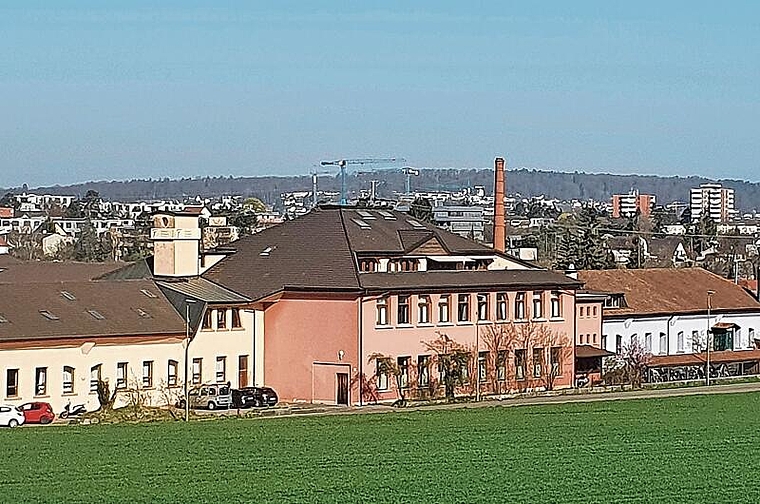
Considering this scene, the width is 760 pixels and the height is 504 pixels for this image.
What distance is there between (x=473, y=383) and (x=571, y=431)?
25.8m

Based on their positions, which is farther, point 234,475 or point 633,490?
point 234,475

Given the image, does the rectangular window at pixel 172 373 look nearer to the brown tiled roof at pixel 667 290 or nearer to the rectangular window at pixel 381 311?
the rectangular window at pixel 381 311

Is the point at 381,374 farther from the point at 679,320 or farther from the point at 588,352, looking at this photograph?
the point at 679,320

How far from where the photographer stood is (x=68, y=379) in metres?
56.4

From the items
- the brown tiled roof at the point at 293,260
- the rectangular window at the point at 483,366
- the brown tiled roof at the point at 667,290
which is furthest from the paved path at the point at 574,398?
the brown tiled roof at the point at 667,290

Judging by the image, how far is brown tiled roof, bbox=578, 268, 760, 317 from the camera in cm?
8081

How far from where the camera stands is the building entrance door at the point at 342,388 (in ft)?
205

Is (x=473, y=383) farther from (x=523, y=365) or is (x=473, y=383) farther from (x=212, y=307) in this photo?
(x=212, y=307)

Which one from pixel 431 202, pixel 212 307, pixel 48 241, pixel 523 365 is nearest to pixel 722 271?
pixel 431 202

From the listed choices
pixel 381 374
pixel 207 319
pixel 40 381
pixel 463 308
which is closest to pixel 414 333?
pixel 381 374

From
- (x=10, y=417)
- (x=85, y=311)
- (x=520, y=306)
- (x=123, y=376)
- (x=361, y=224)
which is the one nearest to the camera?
(x=10, y=417)

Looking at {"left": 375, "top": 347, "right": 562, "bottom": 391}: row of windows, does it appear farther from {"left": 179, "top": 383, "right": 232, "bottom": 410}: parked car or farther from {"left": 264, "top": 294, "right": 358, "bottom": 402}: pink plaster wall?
{"left": 179, "top": 383, "right": 232, "bottom": 410}: parked car

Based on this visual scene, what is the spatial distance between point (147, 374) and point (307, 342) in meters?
7.89

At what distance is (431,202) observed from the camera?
568 feet
